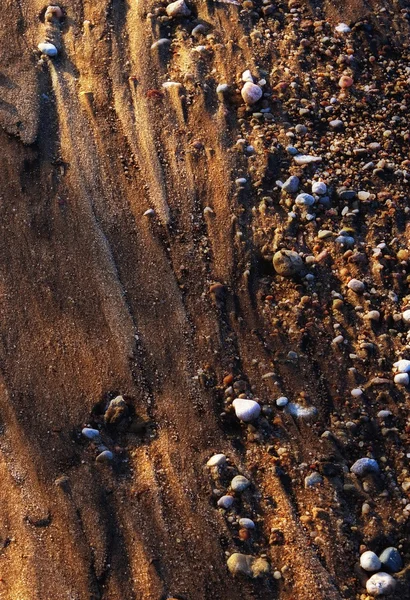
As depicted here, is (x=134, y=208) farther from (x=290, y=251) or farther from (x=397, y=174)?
(x=397, y=174)

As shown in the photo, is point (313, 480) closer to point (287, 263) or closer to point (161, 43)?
point (287, 263)

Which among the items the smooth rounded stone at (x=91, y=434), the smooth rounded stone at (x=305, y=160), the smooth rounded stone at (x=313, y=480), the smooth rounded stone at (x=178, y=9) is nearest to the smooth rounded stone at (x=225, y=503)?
the smooth rounded stone at (x=313, y=480)

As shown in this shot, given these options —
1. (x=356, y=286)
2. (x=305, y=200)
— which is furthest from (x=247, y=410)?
(x=305, y=200)

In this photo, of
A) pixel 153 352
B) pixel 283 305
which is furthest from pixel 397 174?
pixel 153 352

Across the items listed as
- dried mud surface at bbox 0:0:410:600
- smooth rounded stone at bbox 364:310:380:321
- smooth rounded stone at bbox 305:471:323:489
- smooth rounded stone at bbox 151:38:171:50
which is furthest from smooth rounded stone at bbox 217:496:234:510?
smooth rounded stone at bbox 151:38:171:50

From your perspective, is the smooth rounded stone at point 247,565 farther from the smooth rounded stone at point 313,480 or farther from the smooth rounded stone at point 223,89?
the smooth rounded stone at point 223,89

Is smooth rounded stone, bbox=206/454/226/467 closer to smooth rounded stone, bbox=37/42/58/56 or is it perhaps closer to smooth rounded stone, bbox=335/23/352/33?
smooth rounded stone, bbox=37/42/58/56
